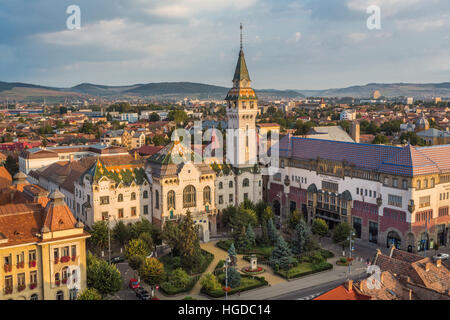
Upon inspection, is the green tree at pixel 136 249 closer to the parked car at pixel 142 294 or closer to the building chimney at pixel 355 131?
the parked car at pixel 142 294

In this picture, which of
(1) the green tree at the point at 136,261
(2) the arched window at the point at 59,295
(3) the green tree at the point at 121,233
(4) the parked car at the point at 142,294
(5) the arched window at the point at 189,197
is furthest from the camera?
(5) the arched window at the point at 189,197

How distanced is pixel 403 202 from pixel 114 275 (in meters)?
39.3

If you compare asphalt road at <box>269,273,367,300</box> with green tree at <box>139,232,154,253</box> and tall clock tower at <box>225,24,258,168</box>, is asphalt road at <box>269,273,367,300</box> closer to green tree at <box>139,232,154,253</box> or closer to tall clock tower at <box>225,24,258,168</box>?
Answer: green tree at <box>139,232,154,253</box>

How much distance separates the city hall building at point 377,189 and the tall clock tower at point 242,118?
8.44 m

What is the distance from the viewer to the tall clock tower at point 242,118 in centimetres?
7812

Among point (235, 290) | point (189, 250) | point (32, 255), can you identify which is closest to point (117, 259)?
point (189, 250)

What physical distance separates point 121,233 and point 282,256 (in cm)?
2199

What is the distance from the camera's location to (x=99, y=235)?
5894cm

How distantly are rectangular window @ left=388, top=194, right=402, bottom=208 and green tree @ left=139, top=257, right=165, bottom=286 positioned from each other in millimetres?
33749

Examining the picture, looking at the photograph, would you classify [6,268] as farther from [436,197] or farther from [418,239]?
[436,197]

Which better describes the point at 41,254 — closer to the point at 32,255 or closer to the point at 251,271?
the point at 32,255

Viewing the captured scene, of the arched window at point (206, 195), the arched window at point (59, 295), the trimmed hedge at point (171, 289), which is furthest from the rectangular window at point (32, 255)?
the arched window at point (206, 195)

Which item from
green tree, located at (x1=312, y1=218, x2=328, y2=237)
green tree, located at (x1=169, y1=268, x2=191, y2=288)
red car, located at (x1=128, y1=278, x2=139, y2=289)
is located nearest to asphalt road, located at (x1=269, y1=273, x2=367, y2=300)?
green tree, located at (x1=169, y1=268, x2=191, y2=288)

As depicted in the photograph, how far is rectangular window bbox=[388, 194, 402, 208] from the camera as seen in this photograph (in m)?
62.4
